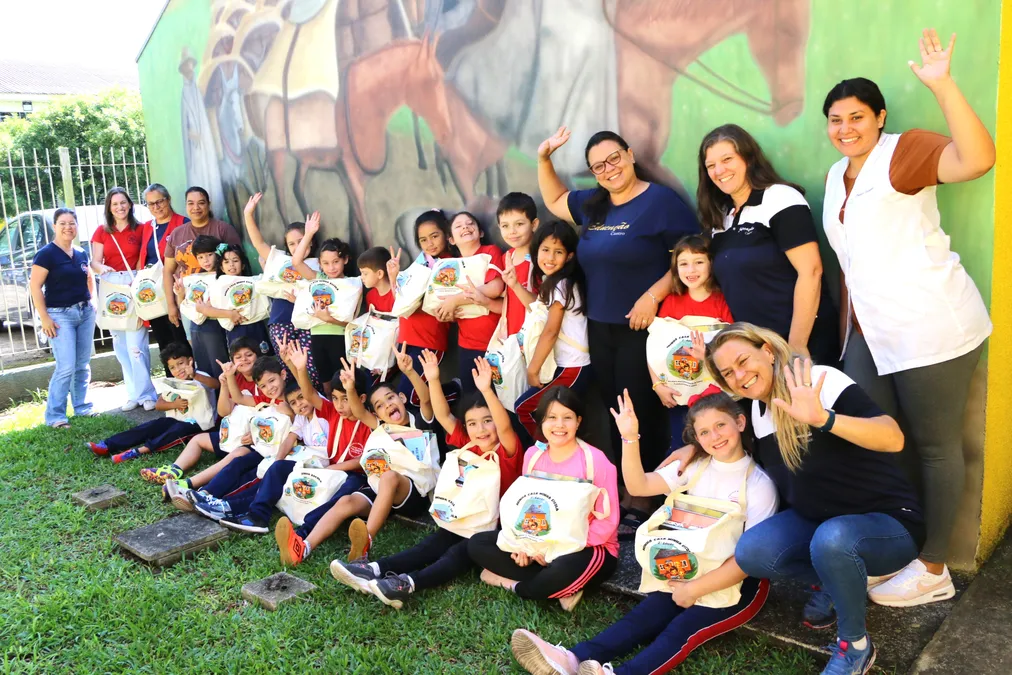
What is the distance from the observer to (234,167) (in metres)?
7.70

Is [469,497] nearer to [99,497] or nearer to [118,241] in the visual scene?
[99,497]

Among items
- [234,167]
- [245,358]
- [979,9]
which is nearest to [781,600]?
[979,9]

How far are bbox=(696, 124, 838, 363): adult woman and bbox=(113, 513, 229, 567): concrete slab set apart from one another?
3.05 metres

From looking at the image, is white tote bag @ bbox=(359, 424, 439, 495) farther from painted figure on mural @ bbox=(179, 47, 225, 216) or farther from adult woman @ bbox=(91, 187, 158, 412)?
painted figure on mural @ bbox=(179, 47, 225, 216)

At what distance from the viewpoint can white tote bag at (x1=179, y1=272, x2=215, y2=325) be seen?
21.4 ft

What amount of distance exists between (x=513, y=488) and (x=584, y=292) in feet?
3.79

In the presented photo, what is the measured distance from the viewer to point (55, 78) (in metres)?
40.6

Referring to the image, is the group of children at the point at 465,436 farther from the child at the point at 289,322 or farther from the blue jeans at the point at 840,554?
the blue jeans at the point at 840,554

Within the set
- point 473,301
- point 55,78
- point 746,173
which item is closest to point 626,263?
point 746,173

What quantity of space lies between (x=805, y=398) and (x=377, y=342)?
3.19 metres

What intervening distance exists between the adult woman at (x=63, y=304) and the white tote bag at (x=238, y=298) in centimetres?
158

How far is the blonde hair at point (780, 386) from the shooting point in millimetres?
2914

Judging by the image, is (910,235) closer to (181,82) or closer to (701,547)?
(701,547)

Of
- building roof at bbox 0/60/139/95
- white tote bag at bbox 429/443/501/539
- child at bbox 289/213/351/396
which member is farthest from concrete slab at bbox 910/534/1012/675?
building roof at bbox 0/60/139/95
